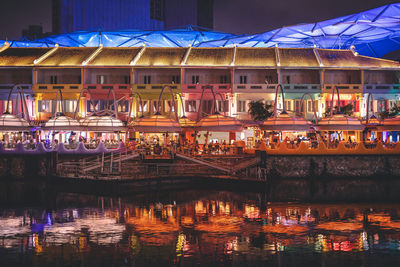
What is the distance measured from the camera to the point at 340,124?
56.0 m

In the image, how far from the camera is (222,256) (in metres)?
25.6

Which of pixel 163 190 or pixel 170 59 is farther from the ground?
pixel 170 59

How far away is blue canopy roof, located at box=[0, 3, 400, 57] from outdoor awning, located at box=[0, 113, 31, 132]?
2851cm

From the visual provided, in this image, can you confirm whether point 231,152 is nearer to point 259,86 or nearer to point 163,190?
point 163,190

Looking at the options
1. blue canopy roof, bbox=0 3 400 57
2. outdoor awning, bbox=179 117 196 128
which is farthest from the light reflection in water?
blue canopy roof, bbox=0 3 400 57

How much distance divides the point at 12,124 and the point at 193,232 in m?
32.6

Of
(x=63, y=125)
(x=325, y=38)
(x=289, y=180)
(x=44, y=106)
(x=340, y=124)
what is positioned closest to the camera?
(x=289, y=180)

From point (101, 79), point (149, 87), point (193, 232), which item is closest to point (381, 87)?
point (149, 87)

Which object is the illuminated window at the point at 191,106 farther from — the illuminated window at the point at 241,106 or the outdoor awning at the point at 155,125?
the outdoor awning at the point at 155,125

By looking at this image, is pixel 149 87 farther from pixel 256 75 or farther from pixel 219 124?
pixel 219 124

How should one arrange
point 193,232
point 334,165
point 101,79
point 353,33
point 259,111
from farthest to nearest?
point 353,33, point 101,79, point 259,111, point 334,165, point 193,232

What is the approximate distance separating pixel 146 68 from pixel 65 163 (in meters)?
22.3

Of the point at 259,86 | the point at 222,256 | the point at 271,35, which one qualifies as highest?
the point at 271,35

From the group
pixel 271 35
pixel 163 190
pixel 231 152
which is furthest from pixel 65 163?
pixel 271 35
